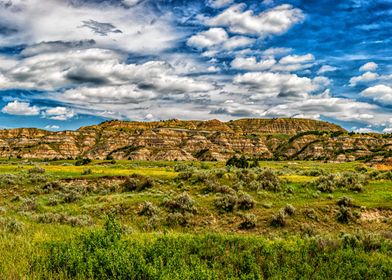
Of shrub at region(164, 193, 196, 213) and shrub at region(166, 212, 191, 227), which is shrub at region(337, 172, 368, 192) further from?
shrub at region(166, 212, 191, 227)

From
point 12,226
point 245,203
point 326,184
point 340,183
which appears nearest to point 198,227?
point 245,203

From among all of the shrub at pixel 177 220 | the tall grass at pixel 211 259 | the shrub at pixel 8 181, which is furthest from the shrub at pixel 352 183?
the shrub at pixel 8 181

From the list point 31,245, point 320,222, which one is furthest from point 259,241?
point 320,222

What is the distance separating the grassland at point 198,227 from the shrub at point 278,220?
50 mm

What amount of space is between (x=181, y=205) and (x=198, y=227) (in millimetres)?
2665

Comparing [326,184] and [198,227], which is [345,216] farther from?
[198,227]

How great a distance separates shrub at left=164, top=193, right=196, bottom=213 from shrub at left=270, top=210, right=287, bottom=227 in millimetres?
4663

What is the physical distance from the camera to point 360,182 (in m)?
24.2

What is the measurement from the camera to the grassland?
6.68 meters

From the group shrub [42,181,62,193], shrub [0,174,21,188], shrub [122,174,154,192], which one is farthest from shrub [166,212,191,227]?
shrub [0,174,21,188]

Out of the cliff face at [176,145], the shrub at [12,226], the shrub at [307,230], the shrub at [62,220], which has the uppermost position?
the cliff face at [176,145]

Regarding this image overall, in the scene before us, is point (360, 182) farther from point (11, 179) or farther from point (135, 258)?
point (11, 179)

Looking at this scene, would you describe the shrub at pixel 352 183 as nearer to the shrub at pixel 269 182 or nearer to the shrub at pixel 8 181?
the shrub at pixel 269 182

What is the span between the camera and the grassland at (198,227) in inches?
263
